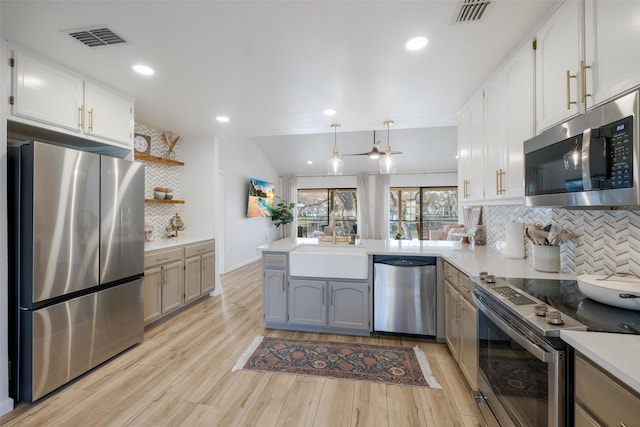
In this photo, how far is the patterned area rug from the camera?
86.0 inches

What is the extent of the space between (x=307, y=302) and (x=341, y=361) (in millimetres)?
693

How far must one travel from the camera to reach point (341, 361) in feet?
7.87

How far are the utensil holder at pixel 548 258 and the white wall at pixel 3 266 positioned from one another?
3412 millimetres

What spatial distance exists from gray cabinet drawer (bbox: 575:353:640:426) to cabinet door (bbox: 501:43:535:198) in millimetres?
1201

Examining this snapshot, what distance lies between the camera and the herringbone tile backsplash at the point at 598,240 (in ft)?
4.73

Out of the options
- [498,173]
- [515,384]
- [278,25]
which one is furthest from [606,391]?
[278,25]

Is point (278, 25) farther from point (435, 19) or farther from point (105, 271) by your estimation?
point (105, 271)

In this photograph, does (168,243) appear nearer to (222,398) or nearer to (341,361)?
(222,398)

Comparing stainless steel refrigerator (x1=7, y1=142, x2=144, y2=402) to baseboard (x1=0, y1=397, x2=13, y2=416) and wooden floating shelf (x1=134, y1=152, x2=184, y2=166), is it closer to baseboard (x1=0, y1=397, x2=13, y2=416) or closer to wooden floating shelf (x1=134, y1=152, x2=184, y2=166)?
baseboard (x1=0, y1=397, x2=13, y2=416)

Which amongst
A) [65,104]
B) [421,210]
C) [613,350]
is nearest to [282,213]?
[421,210]

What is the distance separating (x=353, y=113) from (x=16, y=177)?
2.85 meters

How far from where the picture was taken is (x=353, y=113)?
3166mm

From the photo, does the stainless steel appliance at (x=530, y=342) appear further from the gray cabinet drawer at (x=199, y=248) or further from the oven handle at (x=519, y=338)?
the gray cabinet drawer at (x=199, y=248)

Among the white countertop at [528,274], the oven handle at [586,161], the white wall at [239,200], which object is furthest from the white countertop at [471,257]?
the white wall at [239,200]
